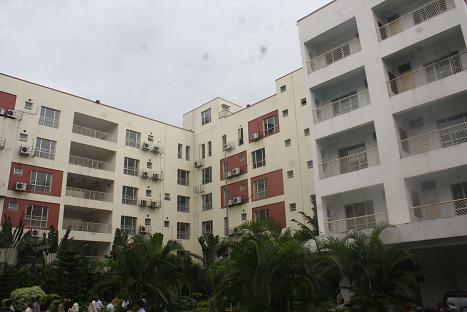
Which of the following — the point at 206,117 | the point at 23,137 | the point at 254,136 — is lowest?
the point at 23,137

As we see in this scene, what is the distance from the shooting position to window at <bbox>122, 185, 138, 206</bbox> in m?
37.9

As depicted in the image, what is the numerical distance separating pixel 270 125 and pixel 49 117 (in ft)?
58.6

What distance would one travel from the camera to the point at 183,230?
136 feet

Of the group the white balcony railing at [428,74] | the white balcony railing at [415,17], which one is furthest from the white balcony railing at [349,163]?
the white balcony railing at [415,17]

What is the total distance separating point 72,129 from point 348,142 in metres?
23.2

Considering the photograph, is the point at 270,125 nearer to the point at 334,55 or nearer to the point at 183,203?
the point at 183,203

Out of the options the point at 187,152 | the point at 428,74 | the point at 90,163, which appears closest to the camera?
the point at 428,74

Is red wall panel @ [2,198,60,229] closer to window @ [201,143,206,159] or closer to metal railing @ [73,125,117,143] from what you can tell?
metal railing @ [73,125,117,143]

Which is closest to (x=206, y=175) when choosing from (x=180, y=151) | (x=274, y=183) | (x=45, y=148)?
(x=180, y=151)

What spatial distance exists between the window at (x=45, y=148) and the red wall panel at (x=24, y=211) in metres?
3.71

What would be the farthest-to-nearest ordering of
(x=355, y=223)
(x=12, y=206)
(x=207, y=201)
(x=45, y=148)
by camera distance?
(x=207, y=201) < (x=45, y=148) < (x=12, y=206) < (x=355, y=223)

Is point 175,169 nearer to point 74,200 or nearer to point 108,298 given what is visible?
point 74,200

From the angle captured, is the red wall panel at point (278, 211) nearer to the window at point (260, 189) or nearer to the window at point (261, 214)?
the window at point (261, 214)

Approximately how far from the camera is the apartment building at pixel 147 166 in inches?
1281
